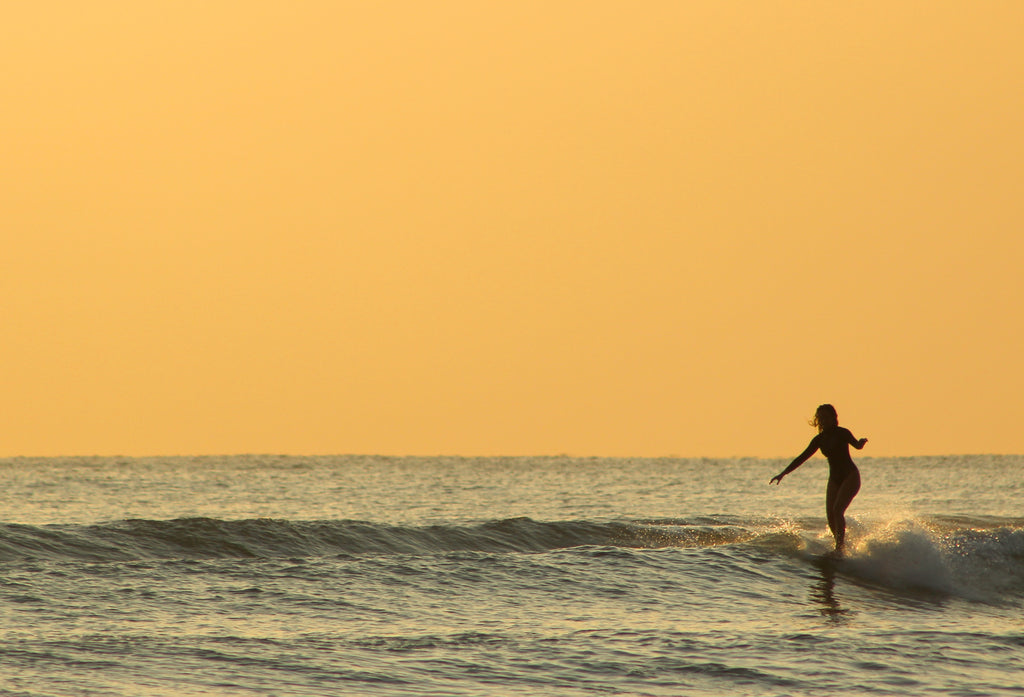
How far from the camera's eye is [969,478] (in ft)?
155

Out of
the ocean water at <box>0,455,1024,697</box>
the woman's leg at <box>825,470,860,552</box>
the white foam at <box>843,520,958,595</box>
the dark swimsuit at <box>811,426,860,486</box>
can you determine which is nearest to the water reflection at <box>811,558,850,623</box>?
the ocean water at <box>0,455,1024,697</box>

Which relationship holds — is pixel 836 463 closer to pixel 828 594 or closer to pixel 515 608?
pixel 828 594

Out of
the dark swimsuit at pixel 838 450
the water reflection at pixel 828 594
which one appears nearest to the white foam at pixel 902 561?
the water reflection at pixel 828 594

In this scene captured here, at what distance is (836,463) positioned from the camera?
1514 centimetres

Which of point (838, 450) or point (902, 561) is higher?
point (838, 450)

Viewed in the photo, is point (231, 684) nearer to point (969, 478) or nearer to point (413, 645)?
point (413, 645)

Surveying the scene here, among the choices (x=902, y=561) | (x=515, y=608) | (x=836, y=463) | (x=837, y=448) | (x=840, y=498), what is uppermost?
(x=837, y=448)

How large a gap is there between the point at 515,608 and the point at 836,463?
5287mm

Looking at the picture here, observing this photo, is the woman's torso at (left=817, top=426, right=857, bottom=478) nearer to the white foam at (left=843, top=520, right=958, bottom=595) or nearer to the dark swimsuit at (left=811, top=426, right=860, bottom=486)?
the dark swimsuit at (left=811, top=426, right=860, bottom=486)

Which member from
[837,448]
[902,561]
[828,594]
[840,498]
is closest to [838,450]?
[837,448]

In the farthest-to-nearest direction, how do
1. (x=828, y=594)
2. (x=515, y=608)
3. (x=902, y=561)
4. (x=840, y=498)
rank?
(x=840, y=498)
(x=902, y=561)
(x=828, y=594)
(x=515, y=608)

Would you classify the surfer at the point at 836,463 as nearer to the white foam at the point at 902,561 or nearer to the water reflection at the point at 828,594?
the white foam at the point at 902,561

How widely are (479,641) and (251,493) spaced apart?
82.5 feet

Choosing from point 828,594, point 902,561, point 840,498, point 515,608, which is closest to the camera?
point 515,608
